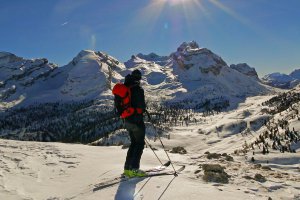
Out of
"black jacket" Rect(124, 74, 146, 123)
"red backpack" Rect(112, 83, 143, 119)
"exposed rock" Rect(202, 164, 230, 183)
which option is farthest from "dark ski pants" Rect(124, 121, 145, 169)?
"exposed rock" Rect(202, 164, 230, 183)

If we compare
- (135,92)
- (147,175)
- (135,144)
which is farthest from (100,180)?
(135,92)

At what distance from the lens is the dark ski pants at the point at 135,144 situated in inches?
545

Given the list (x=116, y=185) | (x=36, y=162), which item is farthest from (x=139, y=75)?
(x=36, y=162)

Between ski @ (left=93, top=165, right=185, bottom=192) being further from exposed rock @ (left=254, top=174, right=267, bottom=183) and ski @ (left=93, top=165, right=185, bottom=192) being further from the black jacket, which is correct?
exposed rock @ (left=254, top=174, right=267, bottom=183)

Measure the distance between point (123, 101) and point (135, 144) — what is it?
1.78 metres

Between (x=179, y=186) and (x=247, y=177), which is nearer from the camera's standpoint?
(x=179, y=186)

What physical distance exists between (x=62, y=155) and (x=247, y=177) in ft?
31.3

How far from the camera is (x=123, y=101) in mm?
13688

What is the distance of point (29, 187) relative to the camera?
13070mm

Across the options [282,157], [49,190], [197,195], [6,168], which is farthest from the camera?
[282,157]

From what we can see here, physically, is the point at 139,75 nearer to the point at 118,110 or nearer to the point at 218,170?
the point at 118,110

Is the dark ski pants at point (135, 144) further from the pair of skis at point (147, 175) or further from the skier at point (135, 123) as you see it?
the pair of skis at point (147, 175)

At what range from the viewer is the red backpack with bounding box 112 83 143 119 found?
1345cm

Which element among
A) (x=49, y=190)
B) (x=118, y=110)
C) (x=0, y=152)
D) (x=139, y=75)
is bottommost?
(x=49, y=190)
